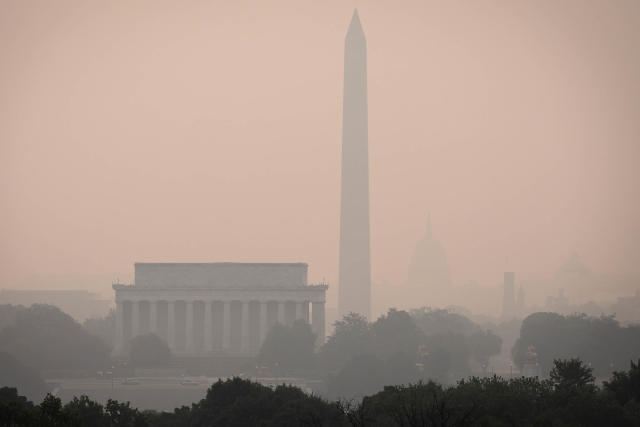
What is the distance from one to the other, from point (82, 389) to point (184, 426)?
64.4 metres

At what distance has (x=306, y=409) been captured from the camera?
12200cm

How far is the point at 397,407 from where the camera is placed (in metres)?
116

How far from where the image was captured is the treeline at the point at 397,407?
4417 inches

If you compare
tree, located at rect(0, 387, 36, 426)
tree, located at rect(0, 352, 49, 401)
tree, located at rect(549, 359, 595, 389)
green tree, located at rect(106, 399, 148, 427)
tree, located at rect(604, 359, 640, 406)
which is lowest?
tree, located at rect(0, 387, 36, 426)

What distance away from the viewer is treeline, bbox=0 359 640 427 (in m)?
112

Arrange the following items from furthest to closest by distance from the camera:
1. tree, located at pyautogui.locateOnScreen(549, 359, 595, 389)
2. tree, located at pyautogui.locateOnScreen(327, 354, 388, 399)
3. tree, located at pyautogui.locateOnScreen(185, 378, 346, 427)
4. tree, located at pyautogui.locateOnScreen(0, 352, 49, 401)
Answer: tree, located at pyautogui.locateOnScreen(327, 354, 388, 399) → tree, located at pyautogui.locateOnScreen(0, 352, 49, 401) → tree, located at pyautogui.locateOnScreen(549, 359, 595, 389) → tree, located at pyautogui.locateOnScreen(185, 378, 346, 427)

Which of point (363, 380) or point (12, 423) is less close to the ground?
point (363, 380)

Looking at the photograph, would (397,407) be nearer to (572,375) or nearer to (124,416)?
(124,416)

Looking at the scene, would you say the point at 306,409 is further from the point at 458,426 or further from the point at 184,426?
the point at 458,426

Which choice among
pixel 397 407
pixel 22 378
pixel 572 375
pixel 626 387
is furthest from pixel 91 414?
pixel 22 378

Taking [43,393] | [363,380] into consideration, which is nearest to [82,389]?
[43,393]

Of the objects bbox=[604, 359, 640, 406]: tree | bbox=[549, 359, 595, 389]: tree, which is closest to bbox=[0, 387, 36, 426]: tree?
bbox=[549, 359, 595, 389]: tree

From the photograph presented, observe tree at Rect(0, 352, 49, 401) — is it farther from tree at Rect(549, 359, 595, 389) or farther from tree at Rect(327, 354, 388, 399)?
tree at Rect(549, 359, 595, 389)

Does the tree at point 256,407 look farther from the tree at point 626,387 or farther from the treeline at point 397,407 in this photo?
the tree at point 626,387
